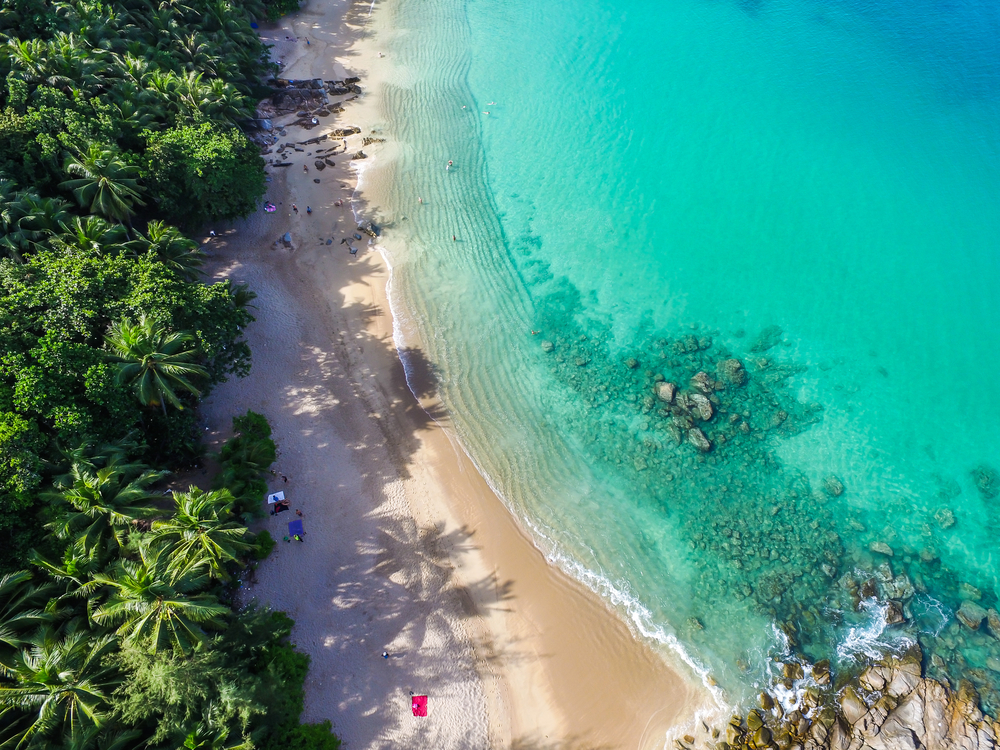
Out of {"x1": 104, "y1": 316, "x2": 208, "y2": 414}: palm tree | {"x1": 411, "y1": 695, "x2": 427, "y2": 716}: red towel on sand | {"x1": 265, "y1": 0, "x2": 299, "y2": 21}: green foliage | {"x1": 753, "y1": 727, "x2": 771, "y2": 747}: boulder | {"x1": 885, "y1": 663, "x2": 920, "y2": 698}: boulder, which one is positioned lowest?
{"x1": 411, "y1": 695, "x2": 427, "y2": 716}: red towel on sand

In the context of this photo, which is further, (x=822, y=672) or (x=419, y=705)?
(x=822, y=672)

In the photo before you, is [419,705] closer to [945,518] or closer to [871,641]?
[871,641]

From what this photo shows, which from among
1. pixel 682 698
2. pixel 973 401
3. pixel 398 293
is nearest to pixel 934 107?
pixel 973 401

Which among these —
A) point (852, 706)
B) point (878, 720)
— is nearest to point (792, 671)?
point (852, 706)

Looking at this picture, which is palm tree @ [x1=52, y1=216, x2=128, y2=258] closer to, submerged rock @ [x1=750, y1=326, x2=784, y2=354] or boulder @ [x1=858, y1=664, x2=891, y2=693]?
submerged rock @ [x1=750, y1=326, x2=784, y2=354]

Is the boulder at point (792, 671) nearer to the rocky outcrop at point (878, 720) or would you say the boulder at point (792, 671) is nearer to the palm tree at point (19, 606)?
the rocky outcrop at point (878, 720)

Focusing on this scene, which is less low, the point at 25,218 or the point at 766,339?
the point at 25,218

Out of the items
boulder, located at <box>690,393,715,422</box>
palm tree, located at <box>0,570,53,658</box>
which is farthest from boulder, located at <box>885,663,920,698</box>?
palm tree, located at <box>0,570,53,658</box>
